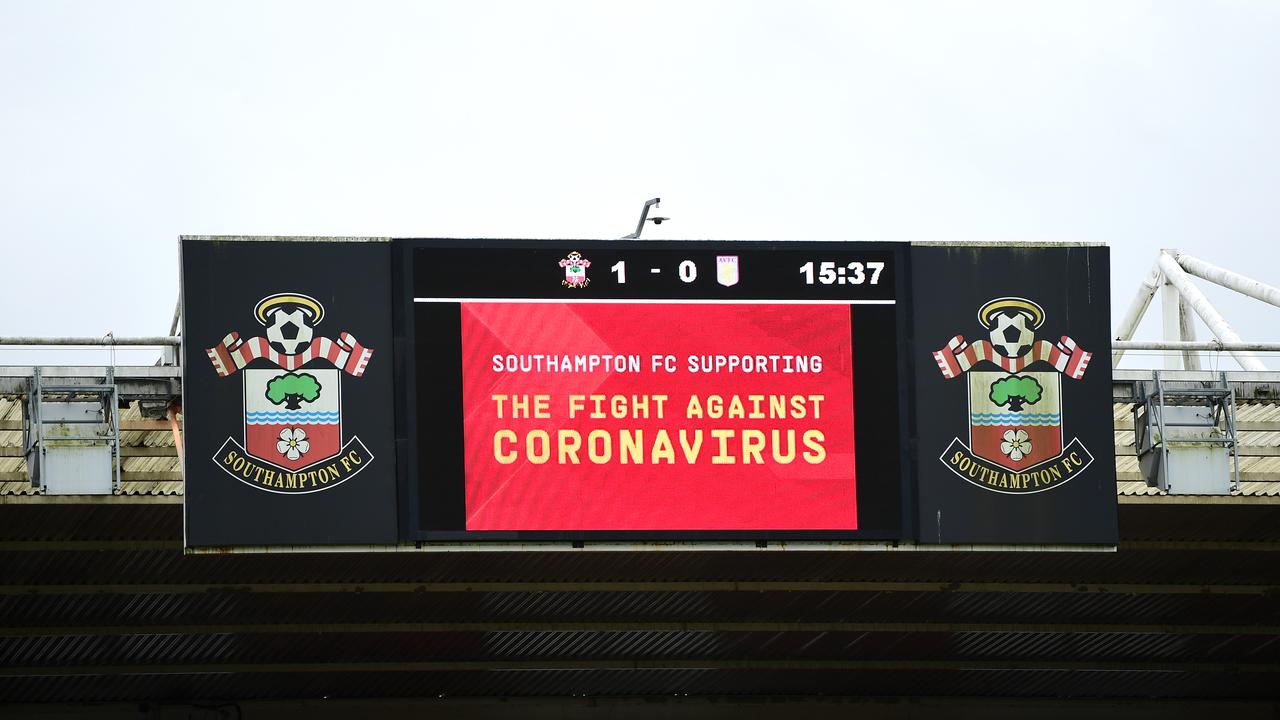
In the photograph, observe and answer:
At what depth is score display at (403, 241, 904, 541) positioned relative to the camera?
22.8 meters

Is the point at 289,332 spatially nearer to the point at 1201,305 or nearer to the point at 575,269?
the point at 575,269

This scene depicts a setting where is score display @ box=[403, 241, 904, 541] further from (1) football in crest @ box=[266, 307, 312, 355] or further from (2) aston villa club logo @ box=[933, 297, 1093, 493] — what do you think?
(1) football in crest @ box=[266, 307, 312, 355]

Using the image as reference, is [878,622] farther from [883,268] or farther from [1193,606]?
[883,268]

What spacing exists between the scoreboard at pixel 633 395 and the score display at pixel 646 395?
1.0 inches

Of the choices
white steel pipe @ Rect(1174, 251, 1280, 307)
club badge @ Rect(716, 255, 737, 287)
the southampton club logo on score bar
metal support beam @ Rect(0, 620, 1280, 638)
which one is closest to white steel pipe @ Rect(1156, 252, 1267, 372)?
white steel pipe @ Rect(1174, 251, 1280, 307)

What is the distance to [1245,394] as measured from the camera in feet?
84.5

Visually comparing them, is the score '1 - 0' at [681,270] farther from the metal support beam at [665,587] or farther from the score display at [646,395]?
the metal support beam at [665,587]

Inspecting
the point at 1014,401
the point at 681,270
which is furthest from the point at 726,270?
the point at 1014,401

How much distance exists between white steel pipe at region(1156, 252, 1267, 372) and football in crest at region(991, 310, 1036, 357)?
228 inches

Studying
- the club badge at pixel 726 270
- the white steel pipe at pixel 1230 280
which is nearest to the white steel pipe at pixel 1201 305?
the white steel pipe at pixel 1230 280

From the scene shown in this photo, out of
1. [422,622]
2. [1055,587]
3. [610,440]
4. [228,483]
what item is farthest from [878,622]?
[228,483]

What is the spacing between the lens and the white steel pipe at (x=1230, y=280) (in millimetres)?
31859

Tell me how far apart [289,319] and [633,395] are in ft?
13.7

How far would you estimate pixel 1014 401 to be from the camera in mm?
23797
